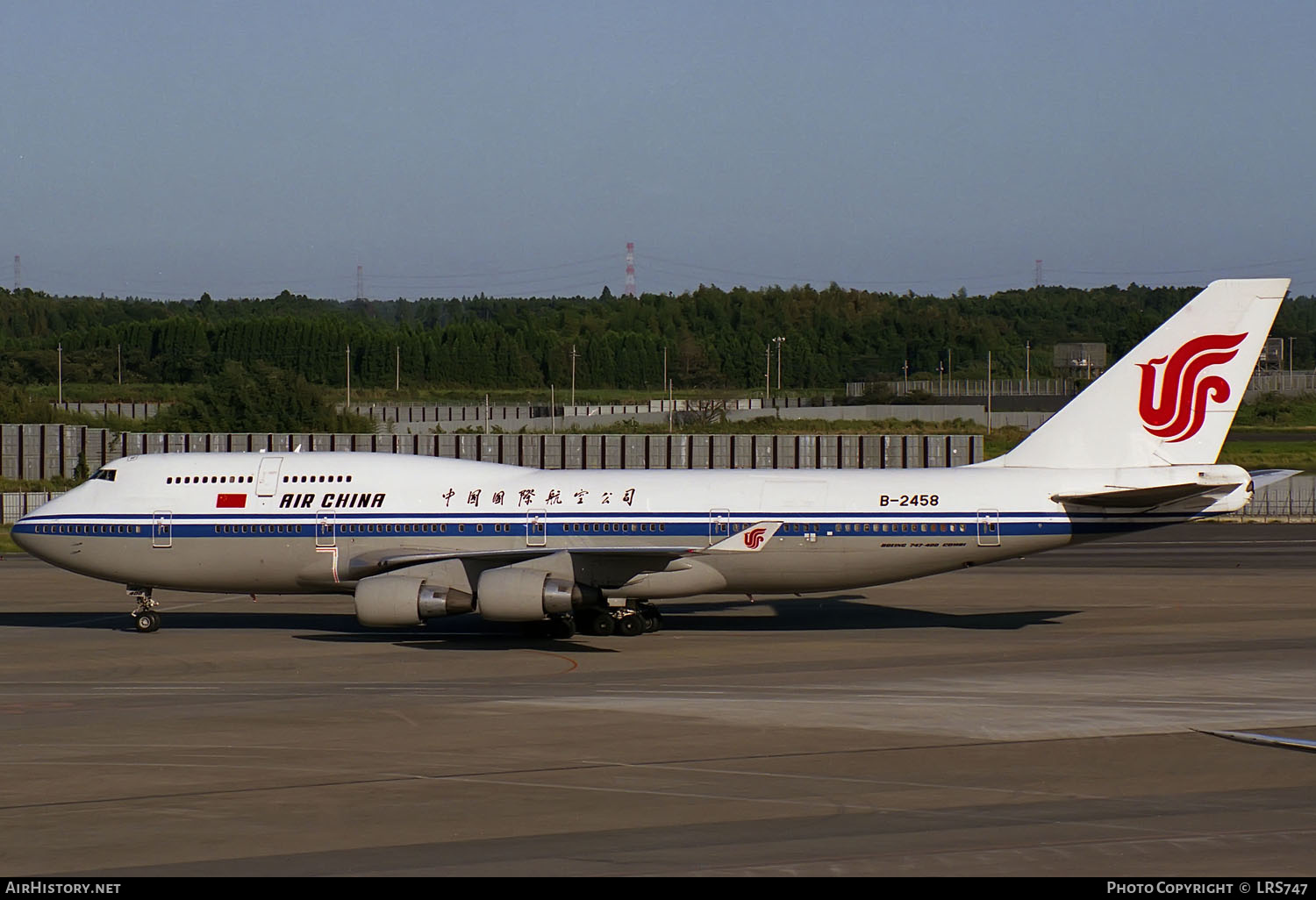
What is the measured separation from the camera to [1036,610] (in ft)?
124

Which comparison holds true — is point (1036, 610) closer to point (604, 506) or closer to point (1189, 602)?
point (1189, 602)

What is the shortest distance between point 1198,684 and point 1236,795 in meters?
9.06

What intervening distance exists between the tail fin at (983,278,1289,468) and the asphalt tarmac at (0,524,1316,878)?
13.7 feet

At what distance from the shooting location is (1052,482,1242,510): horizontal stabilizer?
103 feet

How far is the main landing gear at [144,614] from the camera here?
3503 centimetres

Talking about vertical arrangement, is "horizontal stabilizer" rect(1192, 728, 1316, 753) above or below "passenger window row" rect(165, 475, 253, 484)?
below

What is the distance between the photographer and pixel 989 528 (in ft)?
109

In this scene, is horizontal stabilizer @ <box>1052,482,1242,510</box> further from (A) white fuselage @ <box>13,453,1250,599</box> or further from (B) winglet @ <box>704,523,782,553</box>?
(B) winglet @ <box>704,523,782,553</box>

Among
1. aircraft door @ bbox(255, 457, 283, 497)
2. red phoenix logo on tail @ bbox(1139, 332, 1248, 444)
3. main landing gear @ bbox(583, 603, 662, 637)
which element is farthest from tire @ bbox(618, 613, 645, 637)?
red phoenix logo on tail @ bbox(1139, 332, 1248, 444)

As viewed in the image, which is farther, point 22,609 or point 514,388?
point 514,388

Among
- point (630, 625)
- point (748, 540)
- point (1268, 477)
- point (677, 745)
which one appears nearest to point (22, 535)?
point (630, 625)

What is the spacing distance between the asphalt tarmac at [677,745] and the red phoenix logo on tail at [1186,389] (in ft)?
15.6

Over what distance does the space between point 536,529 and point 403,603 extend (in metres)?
3.93
